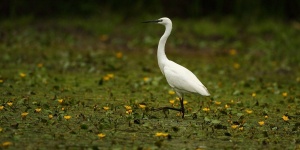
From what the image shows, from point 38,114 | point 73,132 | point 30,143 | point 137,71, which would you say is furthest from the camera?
point 137,71

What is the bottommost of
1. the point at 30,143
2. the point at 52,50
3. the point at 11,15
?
the point at 30,143

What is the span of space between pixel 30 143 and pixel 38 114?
168cm

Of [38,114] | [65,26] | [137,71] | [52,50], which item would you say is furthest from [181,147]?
[65,26]

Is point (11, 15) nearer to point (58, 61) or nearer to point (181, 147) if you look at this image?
point (58, 61)

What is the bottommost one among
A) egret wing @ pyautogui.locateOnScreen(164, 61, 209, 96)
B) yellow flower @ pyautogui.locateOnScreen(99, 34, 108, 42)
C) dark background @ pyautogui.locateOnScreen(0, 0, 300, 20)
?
egret wing @ pyautogui.locateOnScreen(164, 61, 209, 96)

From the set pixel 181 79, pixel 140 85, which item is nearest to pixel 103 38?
pixel 140 85

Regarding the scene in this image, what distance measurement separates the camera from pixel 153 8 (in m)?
20.3

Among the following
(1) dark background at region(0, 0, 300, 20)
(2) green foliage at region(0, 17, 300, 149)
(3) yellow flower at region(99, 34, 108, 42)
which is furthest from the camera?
(1) dark background at region(0, 0, 300, 20)

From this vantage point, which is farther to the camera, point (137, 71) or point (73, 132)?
point (137, 71)

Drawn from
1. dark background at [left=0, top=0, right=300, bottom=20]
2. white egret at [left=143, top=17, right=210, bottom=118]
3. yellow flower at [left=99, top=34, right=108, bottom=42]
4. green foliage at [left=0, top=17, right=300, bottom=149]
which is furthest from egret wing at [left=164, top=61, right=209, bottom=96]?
dark background at [left=0, top=0, right=300, bottom=20]

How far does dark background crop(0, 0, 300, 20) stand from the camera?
64.8 feet

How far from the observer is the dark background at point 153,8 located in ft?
64.8

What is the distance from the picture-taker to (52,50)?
15305 millimetres

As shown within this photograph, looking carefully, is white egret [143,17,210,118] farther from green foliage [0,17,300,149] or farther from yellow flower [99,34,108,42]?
yellow flower [99,34,108,42]
